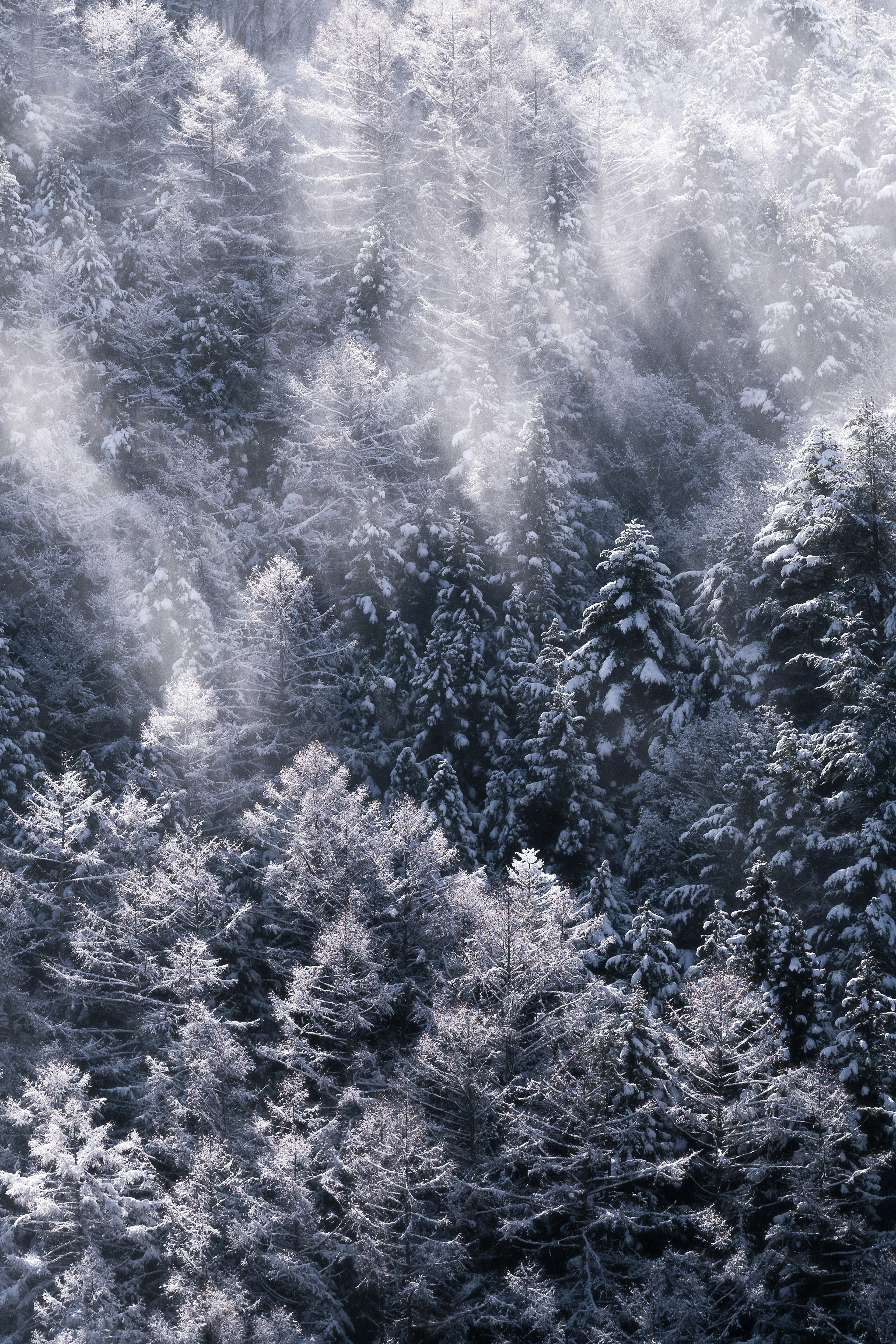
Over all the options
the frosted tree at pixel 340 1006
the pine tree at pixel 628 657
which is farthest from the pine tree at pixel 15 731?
the pine tree at pixel 628 657

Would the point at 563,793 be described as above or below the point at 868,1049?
above

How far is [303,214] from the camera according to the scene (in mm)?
52031

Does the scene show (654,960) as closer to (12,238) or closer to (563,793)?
(563,793)

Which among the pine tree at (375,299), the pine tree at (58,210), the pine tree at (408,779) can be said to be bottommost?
the pine tree at (408,779)

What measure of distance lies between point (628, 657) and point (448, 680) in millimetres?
5994

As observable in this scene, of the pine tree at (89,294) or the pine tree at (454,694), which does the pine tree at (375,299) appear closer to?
the pine tree at (89,294)

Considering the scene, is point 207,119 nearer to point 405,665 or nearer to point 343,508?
point 343,508

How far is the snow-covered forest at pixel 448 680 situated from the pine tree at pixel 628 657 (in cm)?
16

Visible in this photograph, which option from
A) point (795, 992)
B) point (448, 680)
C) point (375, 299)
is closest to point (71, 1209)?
point (795, 992)

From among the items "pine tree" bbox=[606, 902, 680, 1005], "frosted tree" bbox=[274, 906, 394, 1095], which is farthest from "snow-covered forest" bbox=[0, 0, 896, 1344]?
"frosted tree" bbox=[274, 906, 394, 1095]

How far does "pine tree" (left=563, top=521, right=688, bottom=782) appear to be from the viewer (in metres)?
31.8

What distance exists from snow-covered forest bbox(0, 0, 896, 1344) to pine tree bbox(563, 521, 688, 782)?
16 centimetres

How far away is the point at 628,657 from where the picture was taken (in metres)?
32.3

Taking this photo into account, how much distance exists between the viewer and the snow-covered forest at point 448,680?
20.9m
